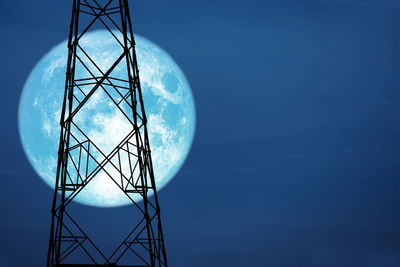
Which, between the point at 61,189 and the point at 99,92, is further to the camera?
the point at 99,92

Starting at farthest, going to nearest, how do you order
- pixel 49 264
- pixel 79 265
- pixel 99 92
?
pixel 99 92, pixel 49 264, pixel 79 265

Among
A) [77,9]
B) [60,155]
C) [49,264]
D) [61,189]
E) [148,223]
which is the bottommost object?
[49,264]

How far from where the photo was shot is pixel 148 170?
61.0 feet

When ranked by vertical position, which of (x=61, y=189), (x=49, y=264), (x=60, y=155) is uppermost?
(x=60, y=155)

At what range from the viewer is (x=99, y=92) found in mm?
30812

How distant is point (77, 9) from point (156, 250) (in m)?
10.3

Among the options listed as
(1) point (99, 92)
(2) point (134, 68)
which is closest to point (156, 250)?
(2) point (134, 68)

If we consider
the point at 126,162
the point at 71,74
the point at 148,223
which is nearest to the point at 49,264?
the point at 148,223

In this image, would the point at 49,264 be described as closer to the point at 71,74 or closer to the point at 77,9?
the point at 71,74

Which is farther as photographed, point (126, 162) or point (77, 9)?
point (126, 162)

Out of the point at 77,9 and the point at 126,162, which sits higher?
the point at 77,9

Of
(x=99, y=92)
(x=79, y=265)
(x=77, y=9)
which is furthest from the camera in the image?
(x=99, y=92)

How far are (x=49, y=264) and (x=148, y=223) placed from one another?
4080 mm

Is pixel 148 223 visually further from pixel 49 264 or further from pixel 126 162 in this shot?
pixel 126 162
